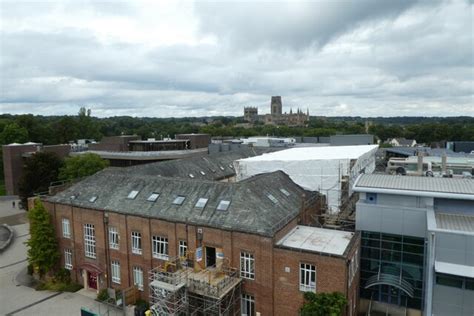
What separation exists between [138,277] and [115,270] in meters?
2.53

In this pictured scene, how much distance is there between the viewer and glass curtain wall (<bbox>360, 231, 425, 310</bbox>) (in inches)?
872

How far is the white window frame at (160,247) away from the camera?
965 inches

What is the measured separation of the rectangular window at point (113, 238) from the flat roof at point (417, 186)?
18.4 metres

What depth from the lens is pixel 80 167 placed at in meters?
49.1

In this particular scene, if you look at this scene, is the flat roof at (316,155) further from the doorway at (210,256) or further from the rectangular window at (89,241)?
the rectangular window at (89,241)

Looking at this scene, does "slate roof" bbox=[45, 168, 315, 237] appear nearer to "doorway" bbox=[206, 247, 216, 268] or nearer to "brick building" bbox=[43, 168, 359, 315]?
"brick building" bbox=[43, 168, 359, 315]

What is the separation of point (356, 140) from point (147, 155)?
37602mm

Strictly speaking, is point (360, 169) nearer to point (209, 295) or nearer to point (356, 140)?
point (209, 295)

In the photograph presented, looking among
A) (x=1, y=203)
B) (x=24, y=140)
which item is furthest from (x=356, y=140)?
(x=24, y=140)

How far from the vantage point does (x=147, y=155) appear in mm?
61250

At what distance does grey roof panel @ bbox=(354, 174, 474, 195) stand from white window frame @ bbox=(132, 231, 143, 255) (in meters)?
16.2

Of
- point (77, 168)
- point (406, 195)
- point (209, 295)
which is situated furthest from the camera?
point (77, 168)

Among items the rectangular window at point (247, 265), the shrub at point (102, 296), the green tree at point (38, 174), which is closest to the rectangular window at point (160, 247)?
the shrub at point (102, 296)

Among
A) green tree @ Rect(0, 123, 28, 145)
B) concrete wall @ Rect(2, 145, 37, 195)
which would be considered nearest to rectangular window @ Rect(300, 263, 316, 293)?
concrete wall @ Rect(2, 145, 37, 195)
